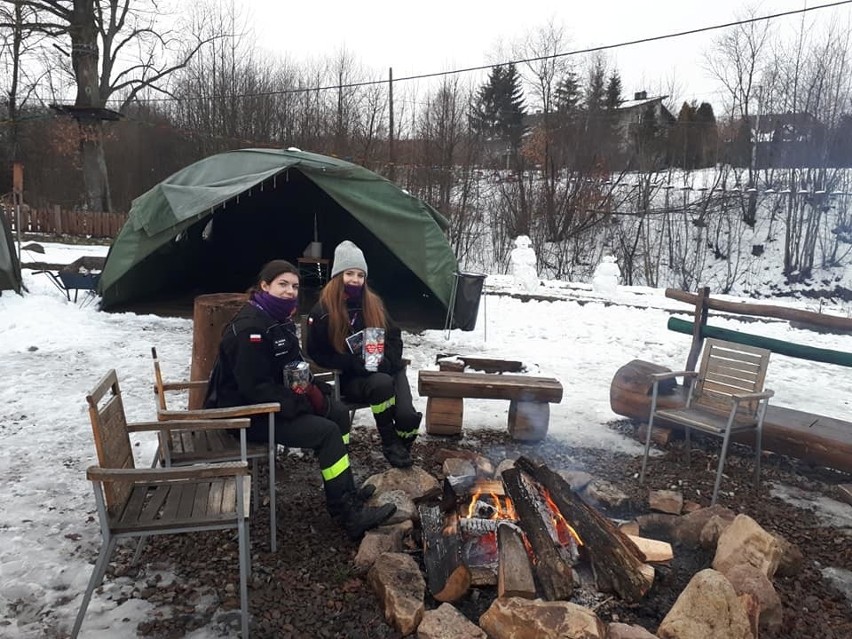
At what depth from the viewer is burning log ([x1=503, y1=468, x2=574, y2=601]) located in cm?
246

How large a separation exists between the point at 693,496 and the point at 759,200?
1965 cm

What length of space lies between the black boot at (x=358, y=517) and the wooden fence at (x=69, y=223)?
1800 cm

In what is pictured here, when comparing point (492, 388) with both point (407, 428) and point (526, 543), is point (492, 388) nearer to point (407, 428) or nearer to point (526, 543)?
point (407, 428)

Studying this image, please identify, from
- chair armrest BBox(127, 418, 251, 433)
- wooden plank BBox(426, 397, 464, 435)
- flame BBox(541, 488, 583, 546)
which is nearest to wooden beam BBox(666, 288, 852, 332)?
wooden plank BBox(426, 397, 464, 435)

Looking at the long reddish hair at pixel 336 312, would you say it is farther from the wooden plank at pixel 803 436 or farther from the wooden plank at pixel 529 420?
the wooden plank at pixel 803 436

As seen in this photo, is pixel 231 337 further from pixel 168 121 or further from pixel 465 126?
pixel 168 121

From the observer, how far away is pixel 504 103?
85.9 feet

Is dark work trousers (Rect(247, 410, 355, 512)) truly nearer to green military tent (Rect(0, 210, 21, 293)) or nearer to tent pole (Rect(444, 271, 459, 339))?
tent pole (Rect(444, 271, 459, 339))

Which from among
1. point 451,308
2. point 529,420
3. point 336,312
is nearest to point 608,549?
point 529,420

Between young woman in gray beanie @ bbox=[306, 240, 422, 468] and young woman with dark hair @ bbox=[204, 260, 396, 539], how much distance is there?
26.5 inches

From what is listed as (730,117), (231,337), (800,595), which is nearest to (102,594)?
(231,337)

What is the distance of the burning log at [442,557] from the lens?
2516 millimetres

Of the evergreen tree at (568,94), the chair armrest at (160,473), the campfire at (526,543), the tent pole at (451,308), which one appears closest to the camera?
the chair armrest at (160,473)

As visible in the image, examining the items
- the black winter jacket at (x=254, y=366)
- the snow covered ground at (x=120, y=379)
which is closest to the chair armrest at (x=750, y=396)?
the snow covered ground at (x=120, y=379)
